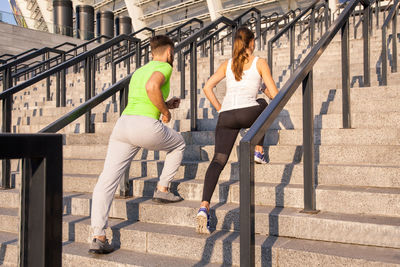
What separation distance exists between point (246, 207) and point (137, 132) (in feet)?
4.15

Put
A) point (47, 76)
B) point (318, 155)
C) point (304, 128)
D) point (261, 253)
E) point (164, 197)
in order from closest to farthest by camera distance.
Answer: point (261, 253) < point (304, 128) < point (164, 197) < point (318, 155) < point (47, 76)

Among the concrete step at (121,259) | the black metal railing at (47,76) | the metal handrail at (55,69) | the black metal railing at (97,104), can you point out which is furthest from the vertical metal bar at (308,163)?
the metal handrail at (55,69)

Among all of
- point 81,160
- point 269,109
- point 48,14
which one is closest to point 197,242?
point 269,109

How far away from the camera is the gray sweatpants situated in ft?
10.1

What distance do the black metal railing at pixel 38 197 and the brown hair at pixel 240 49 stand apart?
2387 millimetres

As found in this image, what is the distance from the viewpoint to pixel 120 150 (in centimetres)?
323

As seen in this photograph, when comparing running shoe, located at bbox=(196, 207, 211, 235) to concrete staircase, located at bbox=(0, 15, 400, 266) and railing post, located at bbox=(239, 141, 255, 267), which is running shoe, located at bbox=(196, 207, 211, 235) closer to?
concrete staircase, located at bbox=(0, 15, 400, 266)

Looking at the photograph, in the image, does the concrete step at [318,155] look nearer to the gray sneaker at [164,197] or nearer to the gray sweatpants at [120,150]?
the gray sneaker at [164,197]

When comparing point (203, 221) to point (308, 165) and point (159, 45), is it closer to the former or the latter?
point (308, 165)

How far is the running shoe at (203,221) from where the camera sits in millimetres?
3080

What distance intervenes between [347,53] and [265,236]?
2.13 m

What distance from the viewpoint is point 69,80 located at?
37.0ft

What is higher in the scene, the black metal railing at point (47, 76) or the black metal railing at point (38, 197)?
the black metal railing at point (47, 76)

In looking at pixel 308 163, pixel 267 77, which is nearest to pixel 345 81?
pixel 267 77
